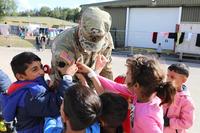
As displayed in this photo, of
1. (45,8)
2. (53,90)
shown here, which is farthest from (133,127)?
(45,8)

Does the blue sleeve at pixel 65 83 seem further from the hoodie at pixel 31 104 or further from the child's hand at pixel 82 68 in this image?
the child's hand at pixel 82 68

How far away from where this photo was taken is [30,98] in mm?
2074

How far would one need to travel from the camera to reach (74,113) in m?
1.69

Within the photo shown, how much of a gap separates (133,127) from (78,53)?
2.16ft

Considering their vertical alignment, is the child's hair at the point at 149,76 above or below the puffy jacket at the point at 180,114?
above

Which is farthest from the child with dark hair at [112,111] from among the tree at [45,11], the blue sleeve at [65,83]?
the tree at [45,11]

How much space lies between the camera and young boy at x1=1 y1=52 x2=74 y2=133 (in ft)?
6.77

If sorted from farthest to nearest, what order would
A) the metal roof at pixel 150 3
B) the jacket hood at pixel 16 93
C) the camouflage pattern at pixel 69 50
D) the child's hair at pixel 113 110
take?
the metal roof at pixel 150 3
the camouflage pattern at pixel 69 50
the jacket hood at pixel 16 93
the child's hair at pixel 113 110

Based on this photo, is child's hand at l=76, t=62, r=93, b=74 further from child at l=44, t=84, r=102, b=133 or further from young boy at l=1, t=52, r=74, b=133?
child at l=44, t=84, r=102, b=133

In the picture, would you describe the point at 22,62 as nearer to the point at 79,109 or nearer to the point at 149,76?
the point at 79,109

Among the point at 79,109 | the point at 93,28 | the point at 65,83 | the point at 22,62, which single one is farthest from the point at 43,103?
the point at 93,28

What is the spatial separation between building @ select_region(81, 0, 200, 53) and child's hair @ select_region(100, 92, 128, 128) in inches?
881

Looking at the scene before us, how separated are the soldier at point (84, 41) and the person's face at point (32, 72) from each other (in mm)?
128

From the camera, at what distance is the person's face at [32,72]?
2.21m
